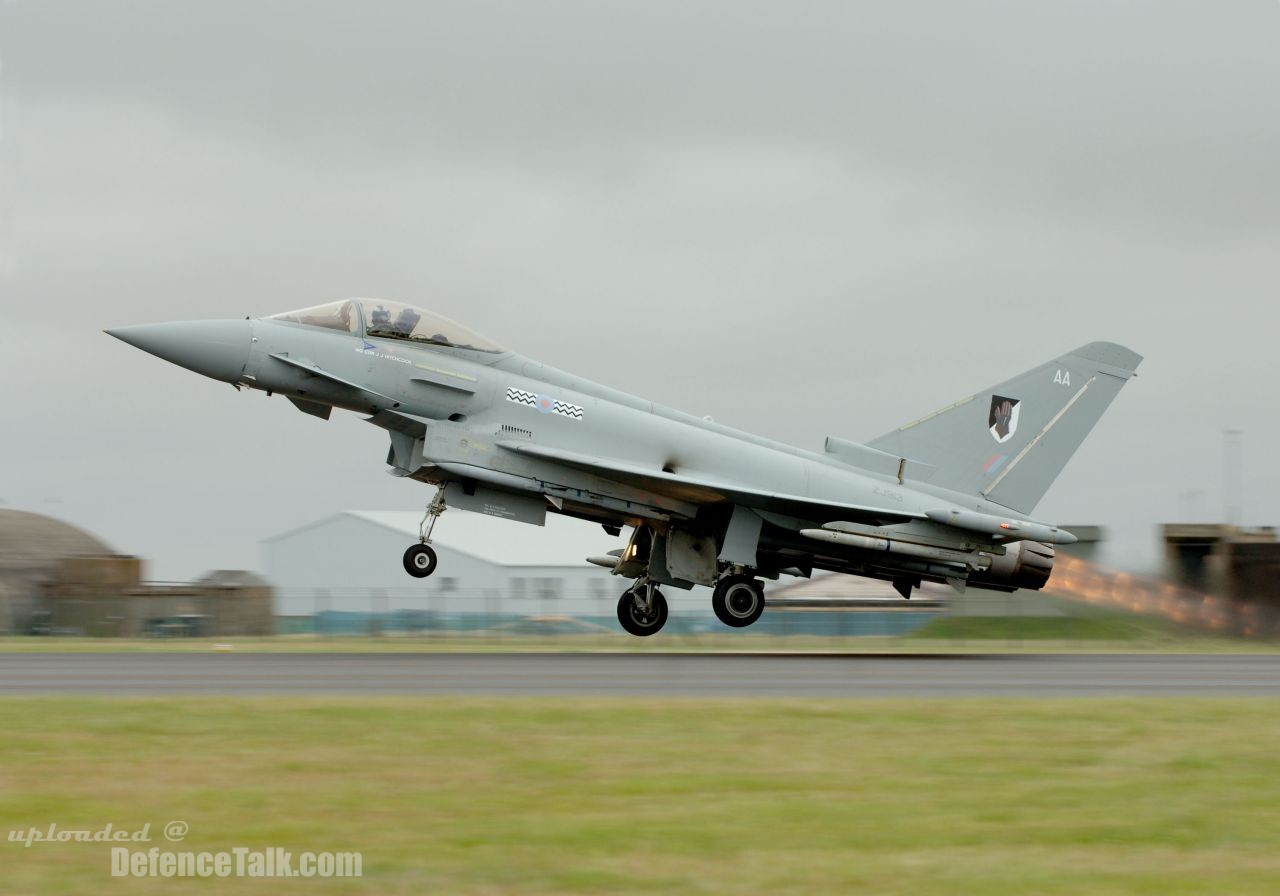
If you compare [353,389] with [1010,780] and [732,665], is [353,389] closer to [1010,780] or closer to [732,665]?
[732,665]

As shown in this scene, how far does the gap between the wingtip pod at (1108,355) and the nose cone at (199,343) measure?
40.9 feet

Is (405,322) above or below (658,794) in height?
above

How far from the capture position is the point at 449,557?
4744 centimetres

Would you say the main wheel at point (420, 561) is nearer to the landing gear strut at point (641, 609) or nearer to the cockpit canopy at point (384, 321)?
the cockpit canopy at point (384, 321)

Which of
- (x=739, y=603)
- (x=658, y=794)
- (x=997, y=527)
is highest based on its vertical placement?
(x=997, y=527)

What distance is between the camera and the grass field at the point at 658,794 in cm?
595

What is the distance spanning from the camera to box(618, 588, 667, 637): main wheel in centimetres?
2130

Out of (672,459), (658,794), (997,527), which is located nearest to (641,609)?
(672,459)

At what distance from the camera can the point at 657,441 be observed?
20.6 m

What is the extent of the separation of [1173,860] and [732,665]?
9852mm

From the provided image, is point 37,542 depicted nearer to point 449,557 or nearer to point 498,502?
point 449,557

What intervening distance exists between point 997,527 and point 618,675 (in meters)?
8.39

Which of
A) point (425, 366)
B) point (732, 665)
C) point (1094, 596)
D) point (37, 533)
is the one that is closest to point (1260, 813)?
point (732, 665)

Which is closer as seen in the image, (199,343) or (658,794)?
(658,794)
